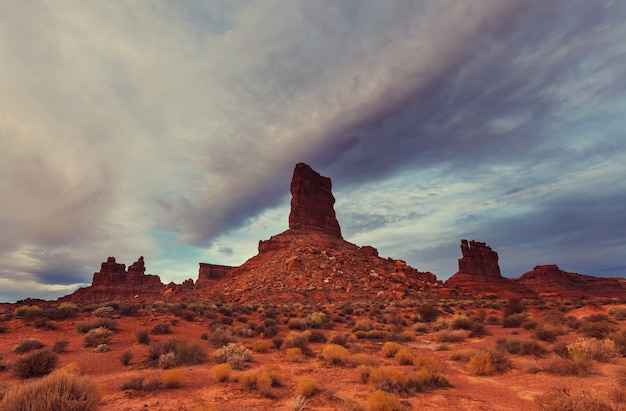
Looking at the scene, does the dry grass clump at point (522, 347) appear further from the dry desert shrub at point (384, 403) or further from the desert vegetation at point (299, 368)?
the dry desert shrub at point (384, 403)

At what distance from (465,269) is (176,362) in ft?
316

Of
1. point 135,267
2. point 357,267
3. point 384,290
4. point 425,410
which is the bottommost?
point 425,410

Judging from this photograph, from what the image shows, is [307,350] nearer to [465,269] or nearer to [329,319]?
[329,319]

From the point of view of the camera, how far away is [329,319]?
74.9ft

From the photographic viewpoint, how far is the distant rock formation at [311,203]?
75.6 metres

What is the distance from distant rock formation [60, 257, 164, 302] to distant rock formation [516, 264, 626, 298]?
11723cm

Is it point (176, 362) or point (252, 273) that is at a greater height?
point (252, 273)

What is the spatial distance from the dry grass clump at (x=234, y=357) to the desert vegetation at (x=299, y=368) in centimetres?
5

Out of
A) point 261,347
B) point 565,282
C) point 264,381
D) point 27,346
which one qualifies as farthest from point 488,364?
point 565,282

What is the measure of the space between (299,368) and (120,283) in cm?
11334

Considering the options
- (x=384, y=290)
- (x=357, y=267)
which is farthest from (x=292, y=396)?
(x=357, y=267)

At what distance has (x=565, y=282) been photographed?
3644 inches

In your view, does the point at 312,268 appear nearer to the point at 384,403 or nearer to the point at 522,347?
the point at 522,347

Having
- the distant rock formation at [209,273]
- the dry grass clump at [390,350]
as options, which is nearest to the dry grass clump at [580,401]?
the dry grass clump at [390,350]
